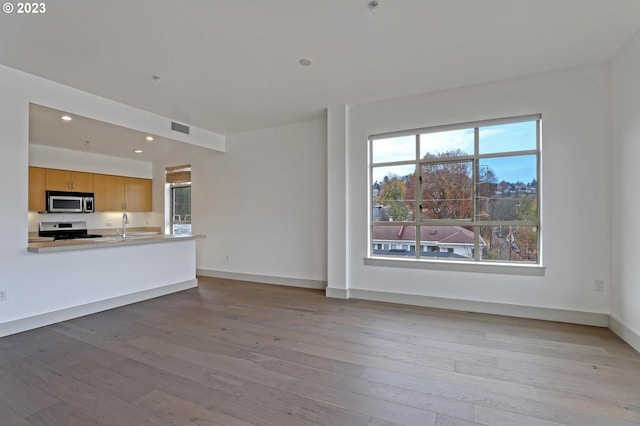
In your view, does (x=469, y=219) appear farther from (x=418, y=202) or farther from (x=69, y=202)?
(x=69, y=202)

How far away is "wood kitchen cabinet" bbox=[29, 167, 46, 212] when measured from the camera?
5547mm

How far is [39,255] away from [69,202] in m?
3.06

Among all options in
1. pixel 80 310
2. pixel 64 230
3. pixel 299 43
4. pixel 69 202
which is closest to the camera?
pixel 299 43

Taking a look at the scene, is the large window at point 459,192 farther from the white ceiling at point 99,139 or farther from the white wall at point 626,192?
the white ceiling at point 99,139

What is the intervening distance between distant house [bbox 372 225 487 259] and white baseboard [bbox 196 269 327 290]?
1.31 meters

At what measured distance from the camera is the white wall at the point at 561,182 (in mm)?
3439

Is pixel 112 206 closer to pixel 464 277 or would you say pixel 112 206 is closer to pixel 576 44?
pixel 464 277

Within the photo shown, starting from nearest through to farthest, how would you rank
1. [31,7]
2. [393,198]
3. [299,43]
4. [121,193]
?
[31,7] → [299,43] → [393,198] → [121,193]

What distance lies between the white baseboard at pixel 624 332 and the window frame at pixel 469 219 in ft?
2.52

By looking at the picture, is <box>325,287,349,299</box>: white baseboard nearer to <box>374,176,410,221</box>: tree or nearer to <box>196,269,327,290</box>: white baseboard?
<box>196,269,327,290</box>: white baseboard

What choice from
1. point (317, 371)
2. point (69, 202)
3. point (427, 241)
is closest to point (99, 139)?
point (69, 202)

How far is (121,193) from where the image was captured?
22.9 ft

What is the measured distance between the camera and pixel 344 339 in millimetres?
3139

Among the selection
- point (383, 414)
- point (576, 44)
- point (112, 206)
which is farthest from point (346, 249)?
point (112, 206)
